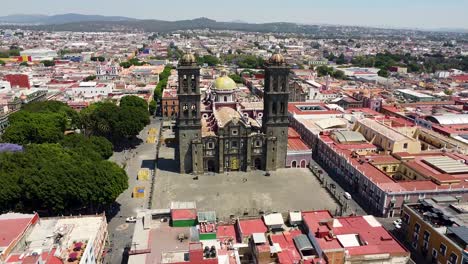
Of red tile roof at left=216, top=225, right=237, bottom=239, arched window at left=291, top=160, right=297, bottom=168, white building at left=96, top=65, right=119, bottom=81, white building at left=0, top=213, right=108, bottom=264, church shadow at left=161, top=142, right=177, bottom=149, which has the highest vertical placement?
white building at left=96, top=65, right=119, bottom=81

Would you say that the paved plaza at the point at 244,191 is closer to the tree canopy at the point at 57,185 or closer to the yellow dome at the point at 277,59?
the tree canopy at the point at 57,185

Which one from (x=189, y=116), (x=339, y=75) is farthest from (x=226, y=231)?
(x=339, y=75)

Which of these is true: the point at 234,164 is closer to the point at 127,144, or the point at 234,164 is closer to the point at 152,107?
Result: the point at 127,144

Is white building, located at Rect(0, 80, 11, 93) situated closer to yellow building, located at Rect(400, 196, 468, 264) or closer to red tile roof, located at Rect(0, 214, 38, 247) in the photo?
red tile roof, located at Rect(0, 214, 38, 247)

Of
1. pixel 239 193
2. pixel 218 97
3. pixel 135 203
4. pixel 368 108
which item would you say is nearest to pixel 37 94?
pixel 218 97

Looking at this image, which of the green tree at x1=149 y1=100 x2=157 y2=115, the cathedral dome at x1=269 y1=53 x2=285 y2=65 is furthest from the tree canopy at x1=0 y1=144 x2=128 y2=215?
the green tree at x1=149 y1=100 x2=157 y2=115

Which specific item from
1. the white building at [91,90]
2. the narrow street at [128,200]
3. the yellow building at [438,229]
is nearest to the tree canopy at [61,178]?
the narrow street at [128,200]

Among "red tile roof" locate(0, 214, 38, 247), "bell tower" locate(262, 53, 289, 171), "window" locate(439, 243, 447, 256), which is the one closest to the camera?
"red tile roof" locate(0, 214, 38, 247)
